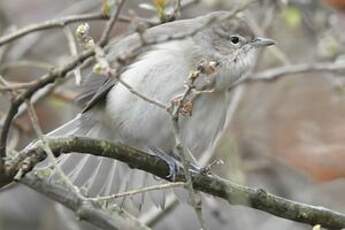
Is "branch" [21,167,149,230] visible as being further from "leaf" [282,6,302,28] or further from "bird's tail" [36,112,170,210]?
"leaf" [282,6,302,28]

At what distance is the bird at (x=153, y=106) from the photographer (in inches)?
151

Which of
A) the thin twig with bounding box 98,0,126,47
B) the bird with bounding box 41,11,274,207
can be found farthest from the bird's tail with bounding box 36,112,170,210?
the thin twig with bounding box 98,0,126,47

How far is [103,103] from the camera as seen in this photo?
4.04 meters

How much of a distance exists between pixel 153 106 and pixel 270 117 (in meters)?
2.03

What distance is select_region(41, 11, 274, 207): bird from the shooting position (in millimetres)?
3838

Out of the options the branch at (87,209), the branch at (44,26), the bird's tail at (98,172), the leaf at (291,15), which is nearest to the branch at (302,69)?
the leaf at (291,15)

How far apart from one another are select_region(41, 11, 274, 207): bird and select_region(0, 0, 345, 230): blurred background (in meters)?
0.69

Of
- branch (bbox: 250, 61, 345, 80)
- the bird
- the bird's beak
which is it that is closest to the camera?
the bird

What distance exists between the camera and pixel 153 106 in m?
3.87

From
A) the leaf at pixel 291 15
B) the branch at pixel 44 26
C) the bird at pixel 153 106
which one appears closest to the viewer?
the branch at pixel 44 26

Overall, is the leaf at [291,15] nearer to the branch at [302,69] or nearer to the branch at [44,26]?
the branch at [302,69]

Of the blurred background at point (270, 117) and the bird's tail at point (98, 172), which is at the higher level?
the bird's tail at point (98, 172)

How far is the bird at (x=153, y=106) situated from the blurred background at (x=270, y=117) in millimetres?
693

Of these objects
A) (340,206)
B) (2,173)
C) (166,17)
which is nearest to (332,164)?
(340,206)
